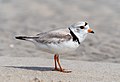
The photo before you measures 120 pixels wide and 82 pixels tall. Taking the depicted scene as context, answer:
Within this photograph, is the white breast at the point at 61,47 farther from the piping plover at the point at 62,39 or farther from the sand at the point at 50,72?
the sand at the point at 50,72

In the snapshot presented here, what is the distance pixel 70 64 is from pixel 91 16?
6153mm

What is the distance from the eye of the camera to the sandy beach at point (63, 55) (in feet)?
21.1

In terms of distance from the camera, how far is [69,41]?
6465 mm

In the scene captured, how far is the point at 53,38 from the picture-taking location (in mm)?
6516

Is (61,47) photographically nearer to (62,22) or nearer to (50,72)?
(50,72)

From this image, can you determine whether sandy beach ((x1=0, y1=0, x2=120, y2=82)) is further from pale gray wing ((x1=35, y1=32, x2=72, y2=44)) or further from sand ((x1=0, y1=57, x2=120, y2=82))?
pale gray wing ((x1=35, y1=32, x2=72, y2=44))

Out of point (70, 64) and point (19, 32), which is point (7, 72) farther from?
point (19, 32)

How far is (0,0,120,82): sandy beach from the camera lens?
643 centimetres

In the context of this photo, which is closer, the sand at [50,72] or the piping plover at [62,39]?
the sand at [50,72]

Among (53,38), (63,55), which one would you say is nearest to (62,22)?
(63,55)

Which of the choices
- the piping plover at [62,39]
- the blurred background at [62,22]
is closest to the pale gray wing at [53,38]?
the piping plover at [62,39]

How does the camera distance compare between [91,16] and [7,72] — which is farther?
[91,16]

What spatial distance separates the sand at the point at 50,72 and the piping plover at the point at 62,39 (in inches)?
14.1

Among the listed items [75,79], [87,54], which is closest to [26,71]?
[75,79]
